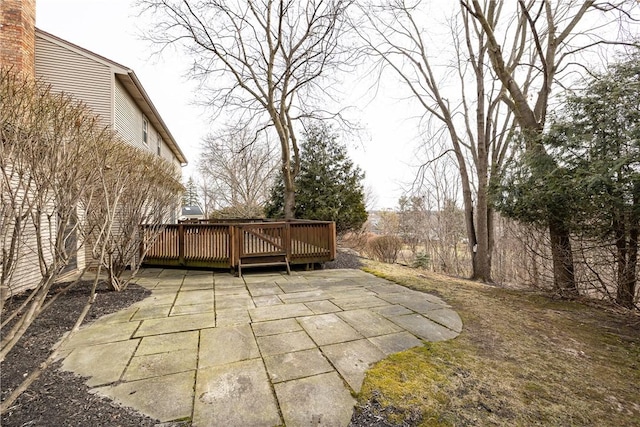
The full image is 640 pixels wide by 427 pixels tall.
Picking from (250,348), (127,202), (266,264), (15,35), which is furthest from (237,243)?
(15,35)

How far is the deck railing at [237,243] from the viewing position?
20.2ft

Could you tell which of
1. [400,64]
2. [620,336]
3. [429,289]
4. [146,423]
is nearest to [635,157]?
[620,336]

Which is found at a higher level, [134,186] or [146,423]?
[134,186]

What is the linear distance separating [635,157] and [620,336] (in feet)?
6.70

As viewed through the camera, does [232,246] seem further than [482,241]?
No

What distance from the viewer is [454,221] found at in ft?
49.9

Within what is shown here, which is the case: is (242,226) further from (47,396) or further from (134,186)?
(47,396)

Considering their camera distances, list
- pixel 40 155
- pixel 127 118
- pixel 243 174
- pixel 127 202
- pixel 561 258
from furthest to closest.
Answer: pixel 243 174
pixel 127 118
pixel 127 202
pixel 561 258
pixel 40 155

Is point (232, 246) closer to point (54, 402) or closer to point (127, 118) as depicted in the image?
point (54, 402)

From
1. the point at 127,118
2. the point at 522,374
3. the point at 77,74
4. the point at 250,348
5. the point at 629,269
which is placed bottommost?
the point at 522,374

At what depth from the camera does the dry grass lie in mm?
1895

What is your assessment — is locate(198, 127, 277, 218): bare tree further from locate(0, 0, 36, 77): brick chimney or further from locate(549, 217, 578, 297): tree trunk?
locate(549, 217, 578, 297): tree trunk

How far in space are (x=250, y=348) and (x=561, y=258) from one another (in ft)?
15.9

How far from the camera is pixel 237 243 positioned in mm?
6105
